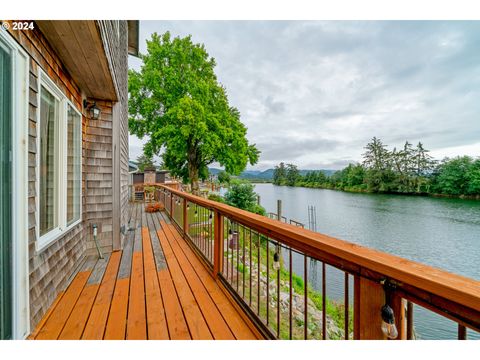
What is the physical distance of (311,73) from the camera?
41.3 ft

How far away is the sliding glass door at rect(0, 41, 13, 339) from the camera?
45.9 inches

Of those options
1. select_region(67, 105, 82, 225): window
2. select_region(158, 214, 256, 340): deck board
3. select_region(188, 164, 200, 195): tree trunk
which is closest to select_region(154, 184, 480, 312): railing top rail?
select_region(158, 214, 256, 340): deck board

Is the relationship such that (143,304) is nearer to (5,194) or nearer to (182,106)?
(5,194)

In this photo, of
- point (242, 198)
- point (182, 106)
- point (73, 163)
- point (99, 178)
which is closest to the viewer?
point (73, 163)

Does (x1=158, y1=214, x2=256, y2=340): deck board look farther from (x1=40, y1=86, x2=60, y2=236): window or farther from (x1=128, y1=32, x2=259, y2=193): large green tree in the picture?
(x1=128, y1=32, x2=259, y2=193): large green tree

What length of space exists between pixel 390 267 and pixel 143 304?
1.90 metres

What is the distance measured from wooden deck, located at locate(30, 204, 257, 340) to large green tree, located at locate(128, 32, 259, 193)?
334 inches

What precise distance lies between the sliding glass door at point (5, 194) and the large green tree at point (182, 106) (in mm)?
9162

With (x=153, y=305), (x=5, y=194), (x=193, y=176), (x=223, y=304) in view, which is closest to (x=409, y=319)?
(x=223, y=304)

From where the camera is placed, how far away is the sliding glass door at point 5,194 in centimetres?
117

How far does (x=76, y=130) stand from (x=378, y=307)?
3.29 metres

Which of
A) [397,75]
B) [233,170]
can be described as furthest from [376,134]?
[233,170]

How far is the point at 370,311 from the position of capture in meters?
0.75

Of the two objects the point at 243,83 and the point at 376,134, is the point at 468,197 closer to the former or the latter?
the point at 376,134
